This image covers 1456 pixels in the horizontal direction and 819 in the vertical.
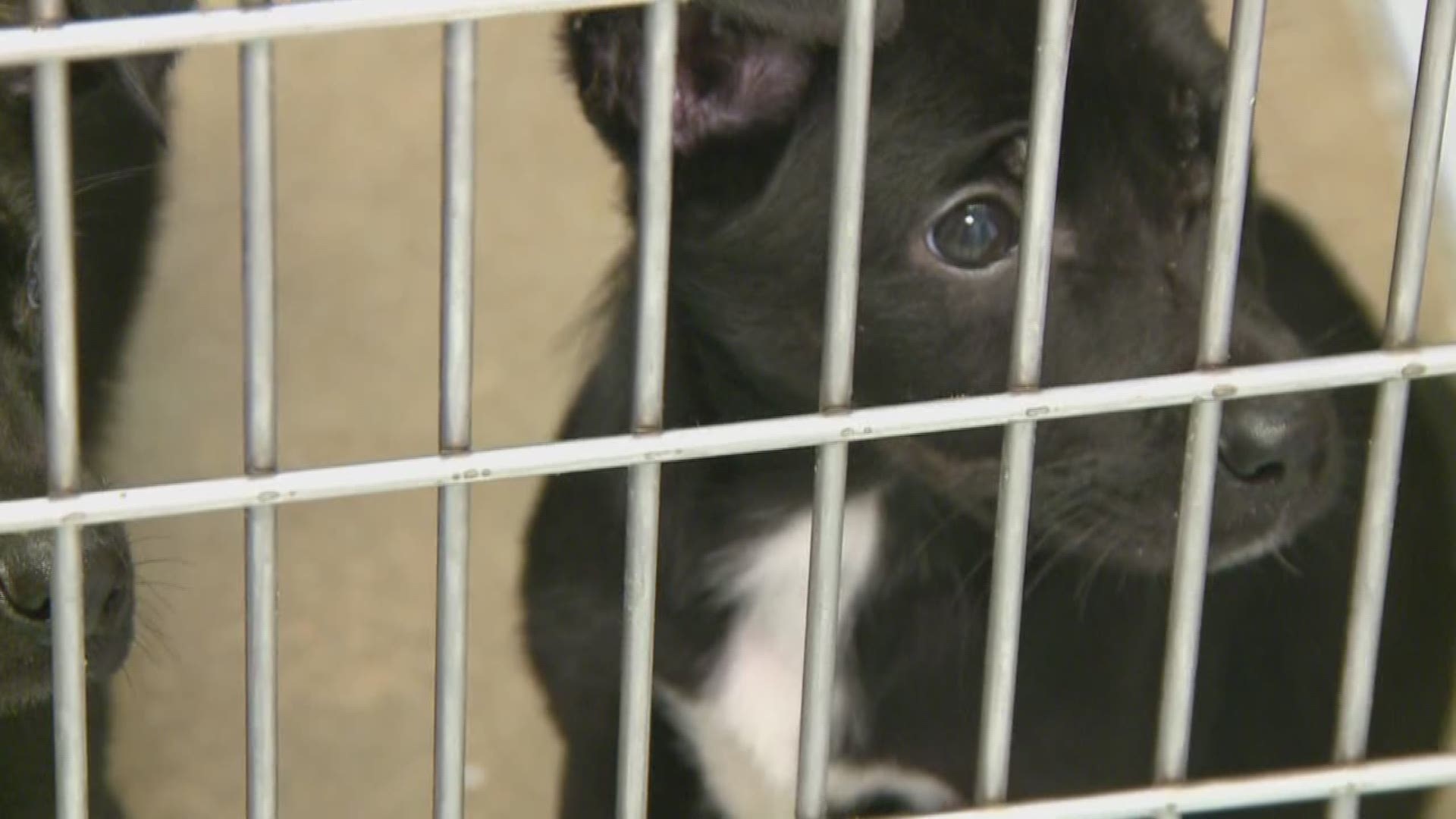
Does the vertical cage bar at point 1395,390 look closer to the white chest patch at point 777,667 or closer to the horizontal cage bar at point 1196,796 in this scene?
the horizontal cage bar at point 1196,796

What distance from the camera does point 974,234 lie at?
173 cm

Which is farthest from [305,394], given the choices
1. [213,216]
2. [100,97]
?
[100,97]

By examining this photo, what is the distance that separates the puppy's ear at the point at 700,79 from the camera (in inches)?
63.9

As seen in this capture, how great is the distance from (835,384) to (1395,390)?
0.35 meters

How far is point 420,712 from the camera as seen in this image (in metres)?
2.39

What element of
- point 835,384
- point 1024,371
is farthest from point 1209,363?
point 835,384

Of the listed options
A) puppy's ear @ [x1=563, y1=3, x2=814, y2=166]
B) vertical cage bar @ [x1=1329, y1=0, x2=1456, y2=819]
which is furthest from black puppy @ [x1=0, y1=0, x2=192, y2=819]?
vertical cage bar @ [x1=1329, y1=0, x2=1456, y2=819]

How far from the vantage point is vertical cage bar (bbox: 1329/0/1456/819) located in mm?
1198

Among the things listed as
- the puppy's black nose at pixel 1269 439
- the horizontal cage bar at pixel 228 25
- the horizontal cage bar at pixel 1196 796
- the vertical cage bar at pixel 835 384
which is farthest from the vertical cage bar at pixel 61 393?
the puppy's black nose at pixel 1269 439

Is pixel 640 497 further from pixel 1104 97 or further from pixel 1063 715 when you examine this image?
pixel 1063 715

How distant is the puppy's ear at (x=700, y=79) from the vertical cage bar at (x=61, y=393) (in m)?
0.60

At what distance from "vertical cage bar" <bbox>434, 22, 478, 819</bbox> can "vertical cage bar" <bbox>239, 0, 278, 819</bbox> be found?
9 centimetres

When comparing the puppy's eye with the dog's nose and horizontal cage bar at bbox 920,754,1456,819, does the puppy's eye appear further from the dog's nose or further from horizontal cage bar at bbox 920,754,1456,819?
the dog's nose

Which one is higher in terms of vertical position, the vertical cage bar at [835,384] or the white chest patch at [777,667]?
the white chest patch at [777,667]
